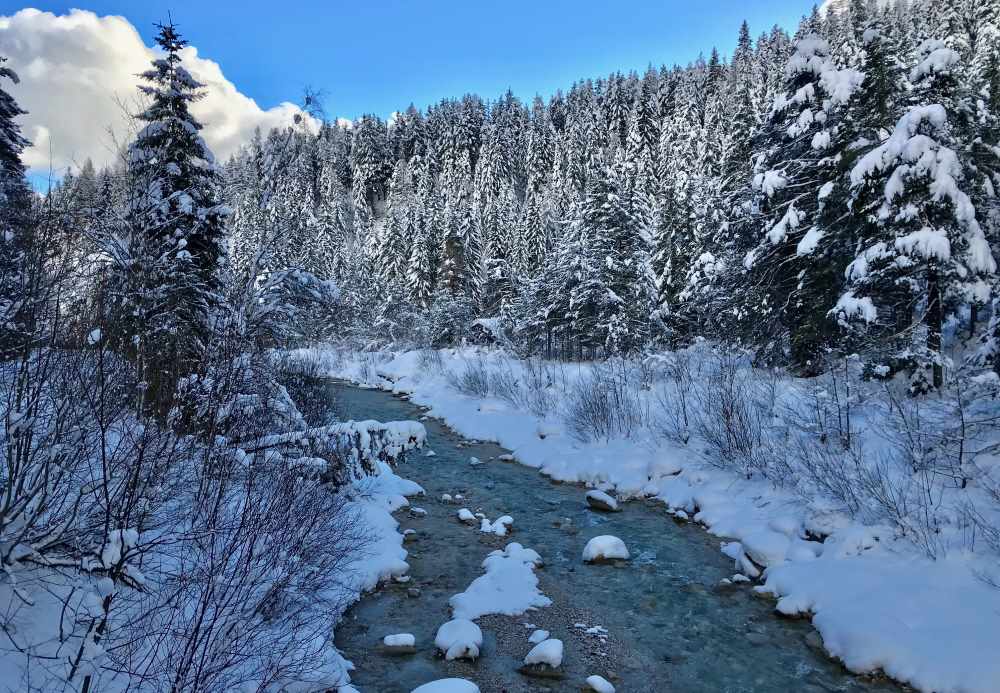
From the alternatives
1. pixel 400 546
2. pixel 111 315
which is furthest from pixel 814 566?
pixel 111 315

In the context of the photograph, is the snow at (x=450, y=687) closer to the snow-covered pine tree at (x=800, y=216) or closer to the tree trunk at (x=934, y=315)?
the tree trunk at (x=934, y=315)

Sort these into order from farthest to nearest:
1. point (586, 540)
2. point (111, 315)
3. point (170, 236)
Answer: point (170, 236) < point (586, 540) < point (111, 315)

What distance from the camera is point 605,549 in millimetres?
8797

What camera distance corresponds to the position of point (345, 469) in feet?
31.6

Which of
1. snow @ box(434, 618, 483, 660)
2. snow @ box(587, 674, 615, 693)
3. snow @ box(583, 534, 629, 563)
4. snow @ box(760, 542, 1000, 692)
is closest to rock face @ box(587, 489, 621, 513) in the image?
snow @ box(583, 534, 629, 563)

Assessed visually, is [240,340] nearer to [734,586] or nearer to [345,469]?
[345,469]

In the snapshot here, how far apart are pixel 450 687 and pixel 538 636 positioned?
68.6 inches

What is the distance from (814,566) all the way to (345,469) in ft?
25.1

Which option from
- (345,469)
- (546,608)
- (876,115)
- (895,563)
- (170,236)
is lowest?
(546,608)

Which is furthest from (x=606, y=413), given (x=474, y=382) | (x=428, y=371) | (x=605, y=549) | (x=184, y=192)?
(x=428, y=371)

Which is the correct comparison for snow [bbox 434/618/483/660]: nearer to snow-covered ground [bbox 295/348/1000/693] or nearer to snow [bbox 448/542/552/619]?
snow [bbox 448/542/552/619]

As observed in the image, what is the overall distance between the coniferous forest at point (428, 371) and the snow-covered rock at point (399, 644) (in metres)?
0.47

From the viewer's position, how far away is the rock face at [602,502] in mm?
11086

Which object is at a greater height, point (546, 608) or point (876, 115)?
point (876, 115)
